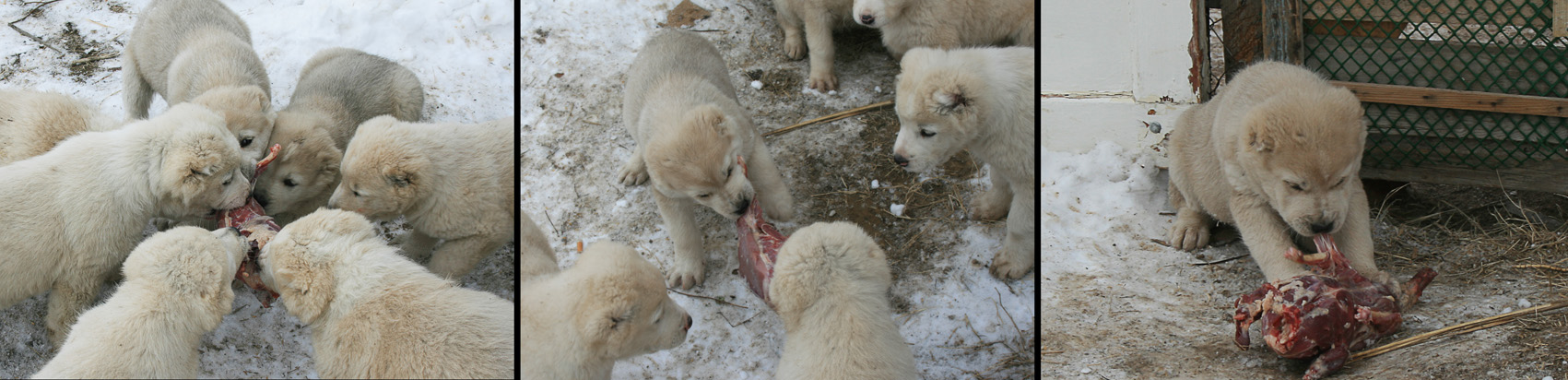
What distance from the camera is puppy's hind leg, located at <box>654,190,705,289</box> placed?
3.76 m

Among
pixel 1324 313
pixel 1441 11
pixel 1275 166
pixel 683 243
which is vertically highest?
pixel 1441 11

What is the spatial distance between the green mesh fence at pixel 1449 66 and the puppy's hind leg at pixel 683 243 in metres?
2.52

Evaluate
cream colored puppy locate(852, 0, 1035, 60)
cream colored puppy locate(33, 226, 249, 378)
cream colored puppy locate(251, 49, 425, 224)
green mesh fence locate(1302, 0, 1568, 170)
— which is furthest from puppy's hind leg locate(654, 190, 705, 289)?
green mesh fence locate(1302, 0, 1568, 170)

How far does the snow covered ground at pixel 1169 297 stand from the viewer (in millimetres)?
3309

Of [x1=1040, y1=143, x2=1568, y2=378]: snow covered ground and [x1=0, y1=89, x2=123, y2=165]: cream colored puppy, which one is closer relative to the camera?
[x1=1040, y1=143, x2=1568, y2=378]: snow covered ground

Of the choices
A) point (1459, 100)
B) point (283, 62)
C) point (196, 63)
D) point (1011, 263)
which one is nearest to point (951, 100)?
point (1011, 263)

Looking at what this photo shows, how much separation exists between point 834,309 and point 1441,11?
289cm

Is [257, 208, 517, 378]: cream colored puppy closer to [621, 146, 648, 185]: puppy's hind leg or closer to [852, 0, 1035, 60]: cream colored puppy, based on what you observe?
[621, 146, 648, 185]: puppy's hind leg

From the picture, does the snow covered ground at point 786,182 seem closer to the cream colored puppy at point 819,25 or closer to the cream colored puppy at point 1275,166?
the cream colored puppy at point 819,25

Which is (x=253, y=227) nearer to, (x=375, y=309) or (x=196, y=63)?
(x=375, y=309)

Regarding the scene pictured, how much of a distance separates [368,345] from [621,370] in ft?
3.14

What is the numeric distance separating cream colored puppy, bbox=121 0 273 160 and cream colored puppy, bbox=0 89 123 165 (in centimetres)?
32

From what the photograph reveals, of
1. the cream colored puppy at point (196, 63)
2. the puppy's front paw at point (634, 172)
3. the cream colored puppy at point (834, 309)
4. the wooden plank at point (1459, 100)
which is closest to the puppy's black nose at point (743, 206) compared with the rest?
the cream colored puppy at point (834, 309)

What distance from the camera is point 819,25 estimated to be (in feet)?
14.7
